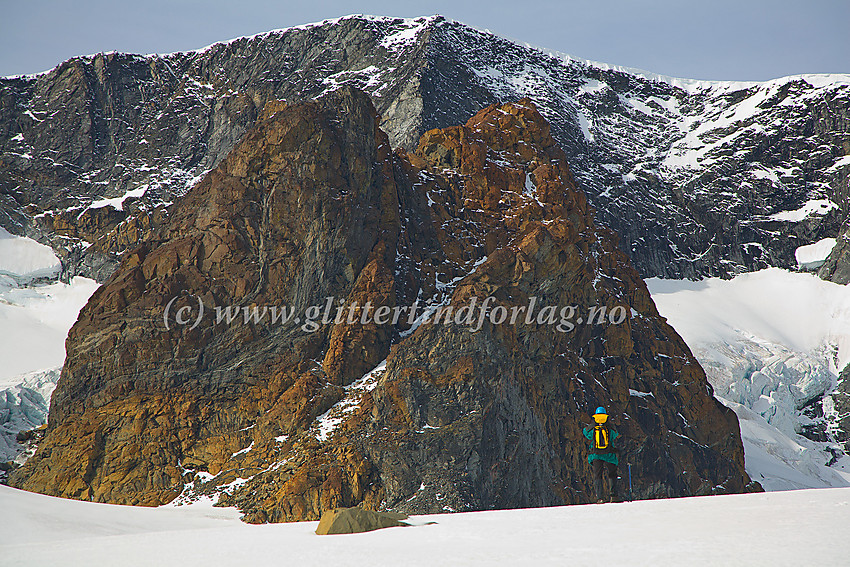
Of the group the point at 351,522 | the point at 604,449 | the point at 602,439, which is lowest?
the point at 351,522

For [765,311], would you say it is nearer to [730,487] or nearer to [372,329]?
[730,487]

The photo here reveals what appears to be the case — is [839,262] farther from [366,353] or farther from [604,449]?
[604,449]

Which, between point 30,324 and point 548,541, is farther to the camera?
point 30,324

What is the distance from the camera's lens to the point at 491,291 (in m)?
58.2

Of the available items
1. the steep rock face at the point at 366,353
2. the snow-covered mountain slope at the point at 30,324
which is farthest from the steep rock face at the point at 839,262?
the snow-covered mountain slope at the point at 30,324

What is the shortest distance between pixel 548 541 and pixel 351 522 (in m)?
4.51

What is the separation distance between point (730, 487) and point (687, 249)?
91916mm

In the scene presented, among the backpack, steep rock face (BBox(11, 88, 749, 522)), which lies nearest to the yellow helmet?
the backpack

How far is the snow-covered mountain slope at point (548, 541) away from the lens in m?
11.4

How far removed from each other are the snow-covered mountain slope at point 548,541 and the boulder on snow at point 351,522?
415 millimetres

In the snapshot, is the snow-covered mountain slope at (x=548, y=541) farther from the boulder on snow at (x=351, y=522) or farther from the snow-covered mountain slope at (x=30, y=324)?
the snow-covered mountain slope at (x=30, y=324)

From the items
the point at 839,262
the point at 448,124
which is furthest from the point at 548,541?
the point at 839,262

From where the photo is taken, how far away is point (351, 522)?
1562 centimetres

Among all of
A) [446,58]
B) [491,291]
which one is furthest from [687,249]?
[491,291]
